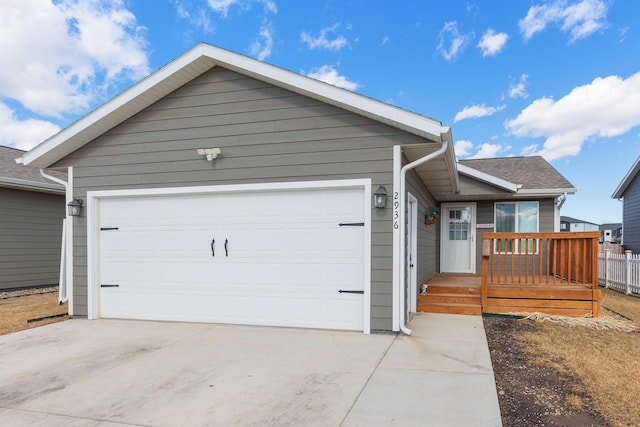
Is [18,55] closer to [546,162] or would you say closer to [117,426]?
[117,426]

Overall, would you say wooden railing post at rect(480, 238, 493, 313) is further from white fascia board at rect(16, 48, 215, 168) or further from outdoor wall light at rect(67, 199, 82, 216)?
outdoor wall light at rect(67, 199, 82, 216)

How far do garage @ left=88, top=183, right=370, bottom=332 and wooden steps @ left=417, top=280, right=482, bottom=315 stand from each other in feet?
6.71

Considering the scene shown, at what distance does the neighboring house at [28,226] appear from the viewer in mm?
9289

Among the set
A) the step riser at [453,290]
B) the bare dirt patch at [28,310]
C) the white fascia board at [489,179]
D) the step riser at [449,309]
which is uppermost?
the white fascia board at [489,179]

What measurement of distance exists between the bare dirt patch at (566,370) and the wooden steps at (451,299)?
1.45ft

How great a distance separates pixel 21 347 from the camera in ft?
14.8

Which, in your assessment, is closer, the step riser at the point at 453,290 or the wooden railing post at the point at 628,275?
the step riser at the point at 453,290

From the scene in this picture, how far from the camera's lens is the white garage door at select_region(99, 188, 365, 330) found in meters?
5.21

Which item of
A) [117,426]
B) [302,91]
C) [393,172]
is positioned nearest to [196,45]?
[302,91]

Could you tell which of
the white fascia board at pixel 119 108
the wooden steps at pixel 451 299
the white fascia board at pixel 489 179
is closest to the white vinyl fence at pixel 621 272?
the white fascia board at pixel 489 179

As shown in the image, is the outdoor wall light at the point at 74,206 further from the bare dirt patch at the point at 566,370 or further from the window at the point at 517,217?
the window at the point at 517,217

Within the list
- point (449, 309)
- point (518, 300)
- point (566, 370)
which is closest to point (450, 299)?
point (449, 309)

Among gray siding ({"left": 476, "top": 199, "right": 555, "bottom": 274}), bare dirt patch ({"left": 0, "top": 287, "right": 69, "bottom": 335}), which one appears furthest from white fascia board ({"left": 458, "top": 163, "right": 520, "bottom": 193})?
bare dirt patch ({"left": 0, "top": 287, "right": 69, "bottom": 335})

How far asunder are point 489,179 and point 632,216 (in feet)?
33.4
